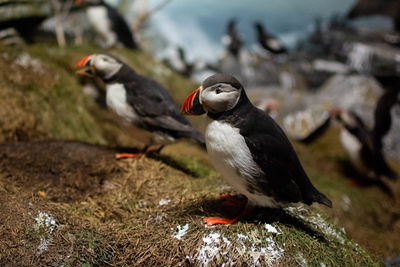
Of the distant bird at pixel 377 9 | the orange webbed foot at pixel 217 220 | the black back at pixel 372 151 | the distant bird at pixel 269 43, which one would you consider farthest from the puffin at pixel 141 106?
the distant bird at pixel 377 9

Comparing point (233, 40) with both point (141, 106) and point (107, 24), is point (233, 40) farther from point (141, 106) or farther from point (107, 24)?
point (141, 106)

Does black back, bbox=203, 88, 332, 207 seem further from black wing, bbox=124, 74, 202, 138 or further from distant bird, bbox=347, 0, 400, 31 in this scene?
distant bird, bbox=347, 0, 400, 31

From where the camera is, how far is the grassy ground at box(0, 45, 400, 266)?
82.2 inches

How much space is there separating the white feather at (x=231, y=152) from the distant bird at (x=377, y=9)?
11438 millimetres

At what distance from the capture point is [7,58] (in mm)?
4344

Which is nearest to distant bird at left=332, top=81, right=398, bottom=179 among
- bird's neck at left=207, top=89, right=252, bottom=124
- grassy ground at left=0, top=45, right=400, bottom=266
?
grassy ground at left=0, top=45, right=400, bottom=266

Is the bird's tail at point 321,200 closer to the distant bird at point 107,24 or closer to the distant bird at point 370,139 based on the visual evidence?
the distant bird at point 370,139

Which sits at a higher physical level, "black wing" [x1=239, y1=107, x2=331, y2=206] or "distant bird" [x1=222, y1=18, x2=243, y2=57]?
"black wing" [x1=239, y1=107, x2=331, y2=206]

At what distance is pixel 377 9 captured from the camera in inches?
468

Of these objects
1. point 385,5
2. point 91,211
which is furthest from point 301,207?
point 385,5

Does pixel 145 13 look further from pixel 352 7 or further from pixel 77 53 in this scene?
pixel 352 7

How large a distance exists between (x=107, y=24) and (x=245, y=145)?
5.88m

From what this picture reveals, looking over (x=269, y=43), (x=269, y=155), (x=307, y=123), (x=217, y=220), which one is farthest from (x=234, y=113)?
(x=269, y=43)

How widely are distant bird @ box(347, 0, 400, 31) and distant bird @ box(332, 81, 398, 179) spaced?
670 cm
